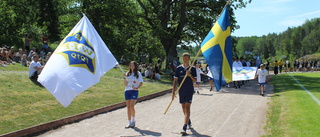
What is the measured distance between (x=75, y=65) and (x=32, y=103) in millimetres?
4945

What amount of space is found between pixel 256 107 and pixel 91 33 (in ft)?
24.9

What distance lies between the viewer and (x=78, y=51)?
724 cm

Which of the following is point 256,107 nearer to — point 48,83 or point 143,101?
point 143,101

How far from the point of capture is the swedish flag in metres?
7.95

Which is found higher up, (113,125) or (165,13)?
(165,13)

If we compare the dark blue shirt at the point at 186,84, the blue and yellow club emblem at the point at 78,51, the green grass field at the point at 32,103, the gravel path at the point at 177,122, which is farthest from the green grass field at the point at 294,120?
the green grass field at the point at 32,103

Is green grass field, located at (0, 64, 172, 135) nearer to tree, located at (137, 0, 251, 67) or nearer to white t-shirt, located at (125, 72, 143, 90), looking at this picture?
white t-shirt, located at (125, 72, 143, 90)

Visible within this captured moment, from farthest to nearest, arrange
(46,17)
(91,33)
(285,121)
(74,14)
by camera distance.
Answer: (74,14) < (46,17) < (285,121) < (91,33)

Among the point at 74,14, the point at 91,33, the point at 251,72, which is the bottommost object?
the point at 251,72

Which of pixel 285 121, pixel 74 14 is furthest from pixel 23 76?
pixel 74 14

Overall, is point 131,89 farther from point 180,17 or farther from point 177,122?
point 180,17

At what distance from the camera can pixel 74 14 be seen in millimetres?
43844

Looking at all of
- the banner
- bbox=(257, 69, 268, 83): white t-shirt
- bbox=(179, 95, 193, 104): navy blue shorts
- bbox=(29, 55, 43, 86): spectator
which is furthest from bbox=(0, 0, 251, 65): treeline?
bbox=(179, 95, 193, 104): navy blue shorts

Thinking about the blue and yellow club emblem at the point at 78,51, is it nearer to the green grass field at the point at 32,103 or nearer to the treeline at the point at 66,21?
the green grass field at the point at 32,103
